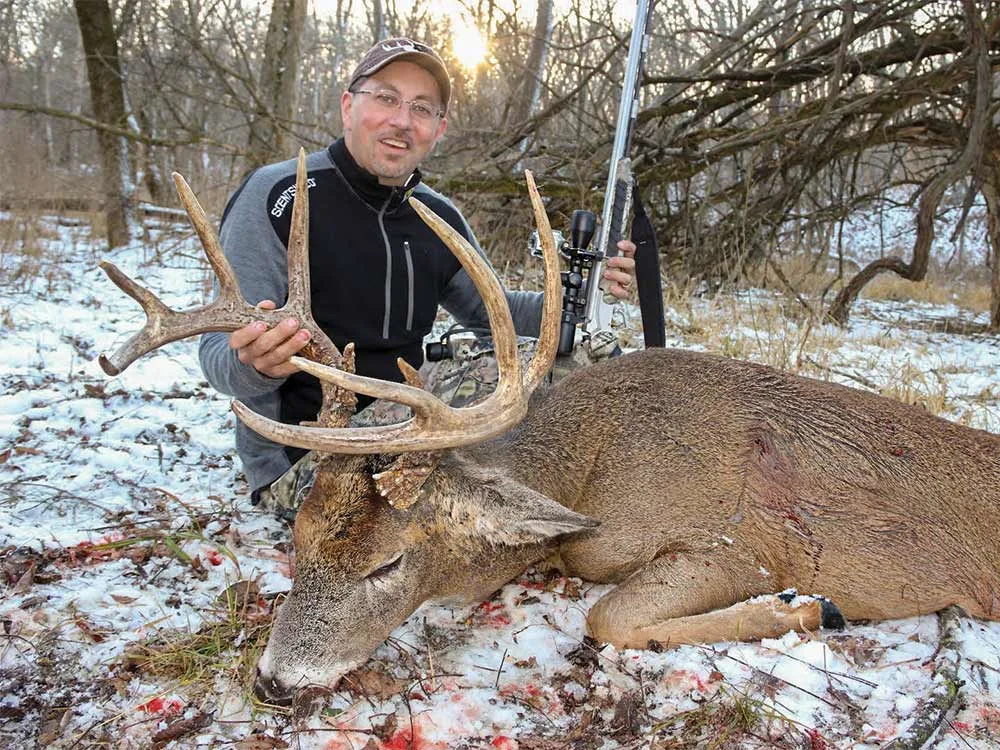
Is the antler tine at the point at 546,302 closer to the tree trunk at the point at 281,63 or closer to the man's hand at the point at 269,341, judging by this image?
the man's hand at the point at 269,341

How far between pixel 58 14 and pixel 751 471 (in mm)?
41473

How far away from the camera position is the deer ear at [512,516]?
8.36 ft

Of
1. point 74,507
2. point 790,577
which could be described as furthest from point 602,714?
point 74,507

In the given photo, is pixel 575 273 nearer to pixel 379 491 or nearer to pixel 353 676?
pixel 379 491

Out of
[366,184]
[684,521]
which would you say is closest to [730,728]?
[684,521]

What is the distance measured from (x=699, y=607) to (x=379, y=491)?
1.17m

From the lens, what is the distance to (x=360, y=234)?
3742 mm

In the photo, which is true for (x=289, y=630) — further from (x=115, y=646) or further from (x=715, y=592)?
(x=715, y=592)

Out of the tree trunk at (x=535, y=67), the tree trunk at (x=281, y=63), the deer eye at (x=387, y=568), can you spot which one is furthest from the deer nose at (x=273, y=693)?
the tree trunk at (x=281, y=63)

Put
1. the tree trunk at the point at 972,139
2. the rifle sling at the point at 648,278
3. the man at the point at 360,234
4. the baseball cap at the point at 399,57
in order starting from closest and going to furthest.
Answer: the man at the point at 360,234
the baseball cap at the point at 399,57
the rifle sling at the point at 648,278
the tree trunk at the point at 972,139

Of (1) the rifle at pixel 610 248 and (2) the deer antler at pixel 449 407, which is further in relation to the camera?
(1) the rifle at pixel 610 248

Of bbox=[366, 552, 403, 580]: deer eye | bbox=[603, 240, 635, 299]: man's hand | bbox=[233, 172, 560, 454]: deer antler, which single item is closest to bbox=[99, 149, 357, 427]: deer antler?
bbox=[233, 172, 560, 454]: deer antler

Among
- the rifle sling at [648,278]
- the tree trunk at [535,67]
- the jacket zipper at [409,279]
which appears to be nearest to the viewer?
the jacket zipper at [409,279]

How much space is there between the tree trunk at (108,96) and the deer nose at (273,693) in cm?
885
